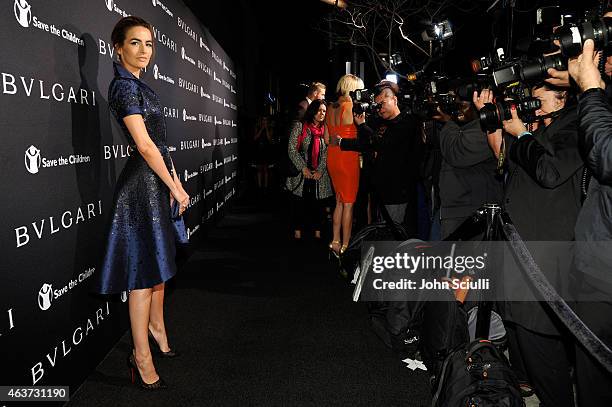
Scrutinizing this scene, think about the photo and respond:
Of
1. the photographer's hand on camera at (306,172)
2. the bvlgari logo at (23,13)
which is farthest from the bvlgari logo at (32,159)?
the photographer's hand on camera at (306,172)

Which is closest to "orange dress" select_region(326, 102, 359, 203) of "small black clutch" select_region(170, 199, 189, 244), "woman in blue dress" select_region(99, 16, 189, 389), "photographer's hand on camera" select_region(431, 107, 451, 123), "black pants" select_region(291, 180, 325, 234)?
"black pants" select_region(291, 180, 325, 234)

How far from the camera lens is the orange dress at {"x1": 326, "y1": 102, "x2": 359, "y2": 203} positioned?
5.13m

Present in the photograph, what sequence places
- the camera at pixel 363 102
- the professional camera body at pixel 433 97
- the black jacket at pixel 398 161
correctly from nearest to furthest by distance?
the professional camera body at pixel 433 97, the black jacket at pixel 398 161, the camera at pixel 363 102

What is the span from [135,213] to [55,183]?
15.1 inches

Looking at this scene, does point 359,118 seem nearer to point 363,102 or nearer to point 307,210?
point 363,102

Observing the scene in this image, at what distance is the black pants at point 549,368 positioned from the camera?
2.13m

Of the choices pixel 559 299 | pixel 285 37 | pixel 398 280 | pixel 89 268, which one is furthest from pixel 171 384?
pixel 285 37

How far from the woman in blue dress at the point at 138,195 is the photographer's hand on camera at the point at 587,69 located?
1.82 meters

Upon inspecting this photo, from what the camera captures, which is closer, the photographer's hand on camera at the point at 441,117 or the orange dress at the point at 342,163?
the photographer's hand on camera at the point at 441,117

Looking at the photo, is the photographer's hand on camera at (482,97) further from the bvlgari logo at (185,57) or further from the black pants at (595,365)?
the bvlgari logo at (185,57)

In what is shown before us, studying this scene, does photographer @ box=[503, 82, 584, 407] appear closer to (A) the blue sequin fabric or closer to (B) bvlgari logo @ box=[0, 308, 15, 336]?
(A) the blue sequin fabric

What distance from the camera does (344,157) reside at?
520cm

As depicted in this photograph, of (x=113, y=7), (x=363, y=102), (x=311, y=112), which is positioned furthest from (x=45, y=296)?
(x=311, y=112)

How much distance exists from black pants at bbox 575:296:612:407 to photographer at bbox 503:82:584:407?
207 mm
